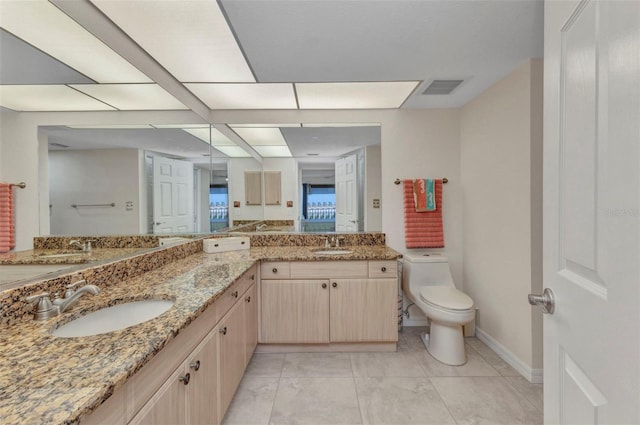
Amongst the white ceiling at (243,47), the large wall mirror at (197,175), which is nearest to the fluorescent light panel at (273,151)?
the large wall mirror at (197,175)

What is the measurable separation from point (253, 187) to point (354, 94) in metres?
1.40

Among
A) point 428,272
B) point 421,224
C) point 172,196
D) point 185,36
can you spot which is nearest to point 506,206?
point 421,224

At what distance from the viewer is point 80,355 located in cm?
74

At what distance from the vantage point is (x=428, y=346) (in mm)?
2295

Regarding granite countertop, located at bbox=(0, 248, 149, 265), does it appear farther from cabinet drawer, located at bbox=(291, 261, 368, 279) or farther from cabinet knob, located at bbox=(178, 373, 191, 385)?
cabinet drawer, located at bbox=(291, 261, 368, 279)

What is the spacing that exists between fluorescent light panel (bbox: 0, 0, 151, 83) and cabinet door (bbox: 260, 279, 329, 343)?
Result: 1727mm

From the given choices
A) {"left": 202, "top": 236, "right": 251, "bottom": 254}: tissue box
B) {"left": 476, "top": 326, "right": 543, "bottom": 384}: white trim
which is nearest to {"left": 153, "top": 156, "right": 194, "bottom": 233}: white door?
{"left": 202, "top": 236, "right": 251, "bottom": 254}: tissue box

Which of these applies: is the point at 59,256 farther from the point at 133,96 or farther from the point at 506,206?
the point at 506,206

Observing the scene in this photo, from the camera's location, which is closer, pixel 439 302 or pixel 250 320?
pixel 250 320

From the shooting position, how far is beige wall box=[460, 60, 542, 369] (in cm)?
190

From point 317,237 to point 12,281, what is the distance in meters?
2.07

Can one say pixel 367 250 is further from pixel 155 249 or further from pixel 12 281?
pixel 12 281

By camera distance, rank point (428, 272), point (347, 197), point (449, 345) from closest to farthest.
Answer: point (449, 345)
point (428, 272)
point (347, 197)
